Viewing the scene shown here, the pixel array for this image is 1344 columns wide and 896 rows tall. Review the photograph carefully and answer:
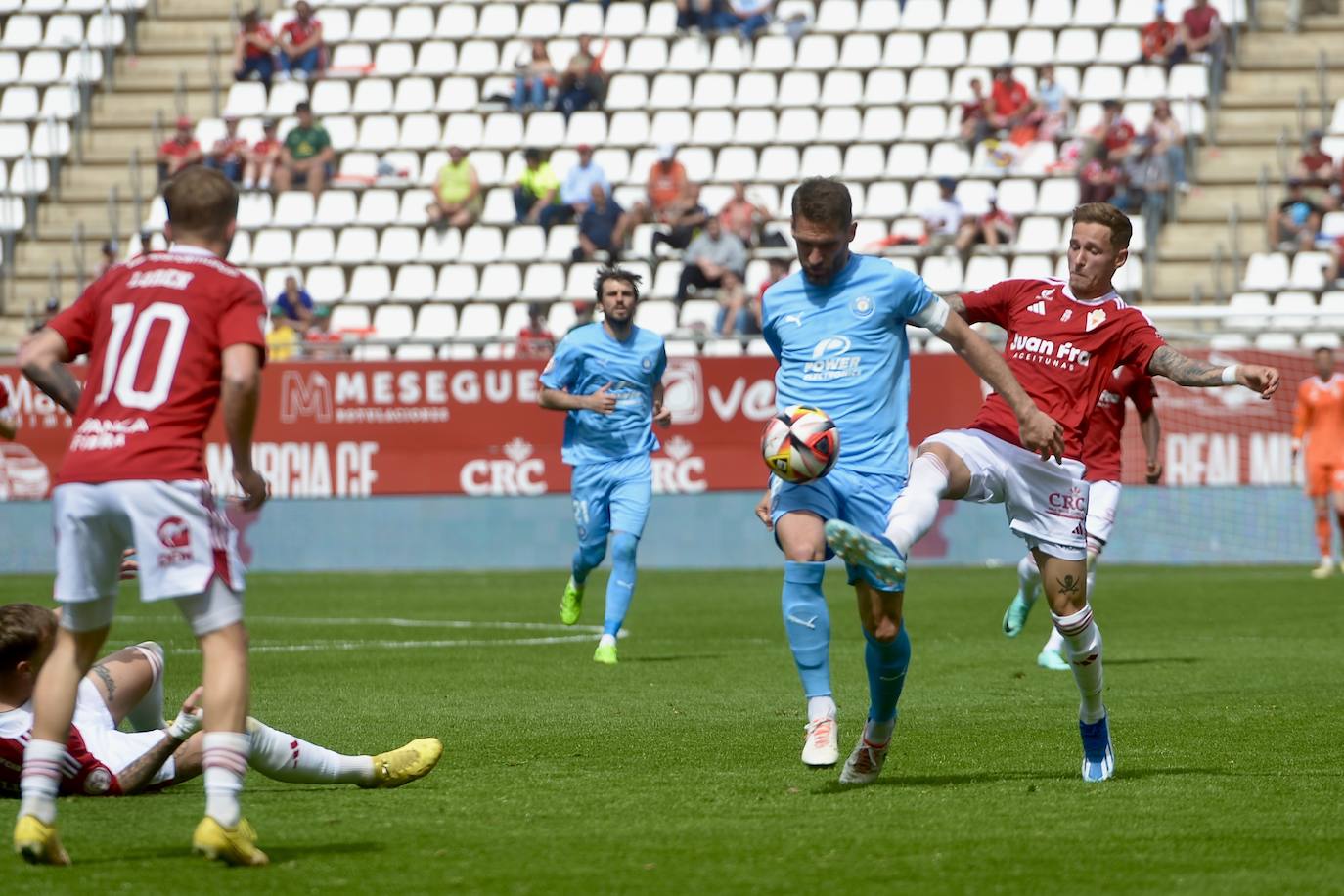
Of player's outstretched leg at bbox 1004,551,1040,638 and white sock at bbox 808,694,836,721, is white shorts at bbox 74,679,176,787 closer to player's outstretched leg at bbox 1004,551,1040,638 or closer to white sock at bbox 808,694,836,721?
white sock at bbox 808,694,836,721

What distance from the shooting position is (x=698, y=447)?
2430 centimetres

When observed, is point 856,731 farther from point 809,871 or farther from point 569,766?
point 809,871

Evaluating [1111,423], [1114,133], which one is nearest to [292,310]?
[1114,133]

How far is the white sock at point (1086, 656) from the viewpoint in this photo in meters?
8.05

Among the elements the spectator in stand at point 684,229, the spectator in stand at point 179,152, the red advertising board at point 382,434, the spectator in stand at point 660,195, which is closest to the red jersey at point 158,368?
the red advertising board at point 382,434

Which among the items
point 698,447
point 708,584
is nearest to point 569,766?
point 708,584

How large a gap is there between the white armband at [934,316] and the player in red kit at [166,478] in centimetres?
283

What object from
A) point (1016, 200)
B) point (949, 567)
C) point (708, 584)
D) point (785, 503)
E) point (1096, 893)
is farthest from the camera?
point (1016, 200)

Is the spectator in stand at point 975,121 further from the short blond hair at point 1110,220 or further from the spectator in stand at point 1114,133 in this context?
the short blond hair at point 1110,220

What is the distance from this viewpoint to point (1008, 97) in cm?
2894

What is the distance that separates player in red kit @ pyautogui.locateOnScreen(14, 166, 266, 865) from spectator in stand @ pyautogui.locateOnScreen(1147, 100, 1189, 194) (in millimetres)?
22671

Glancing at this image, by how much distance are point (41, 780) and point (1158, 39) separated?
25.8 metres

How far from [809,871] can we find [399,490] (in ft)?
63.5

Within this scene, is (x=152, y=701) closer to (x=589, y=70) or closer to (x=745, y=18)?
(x=589, y=70)
